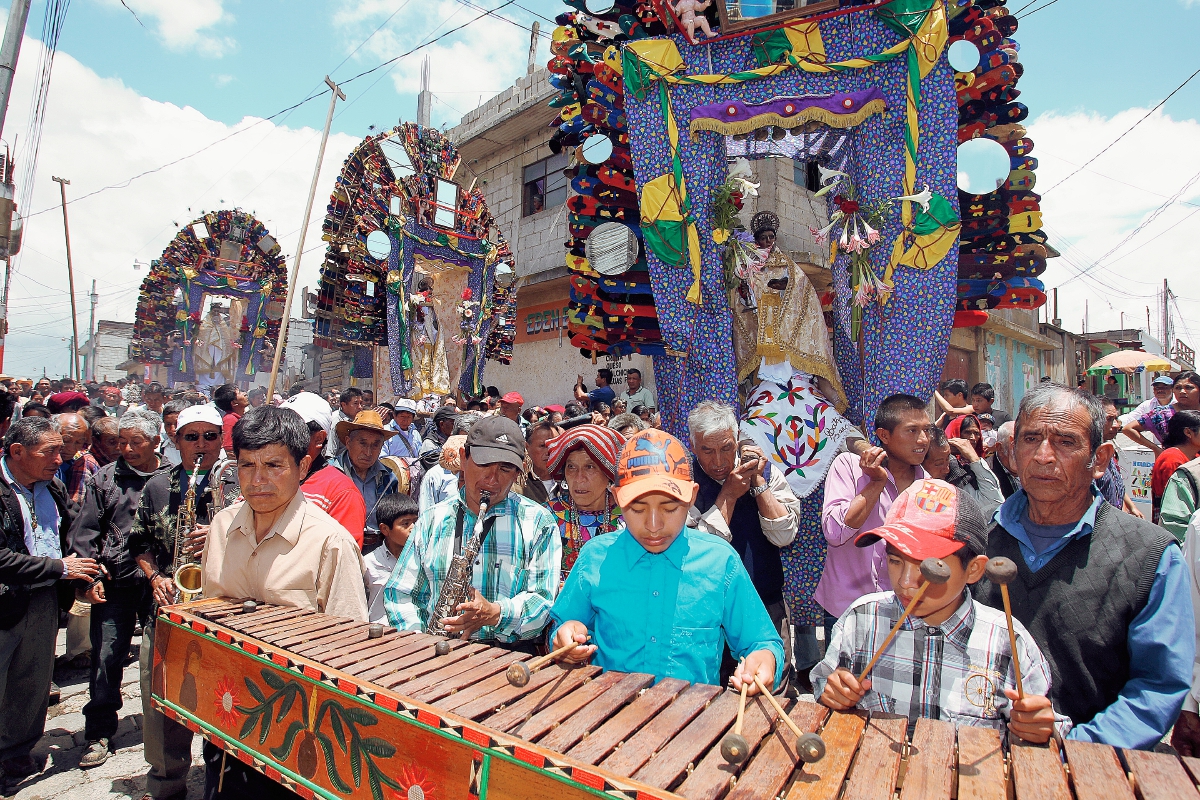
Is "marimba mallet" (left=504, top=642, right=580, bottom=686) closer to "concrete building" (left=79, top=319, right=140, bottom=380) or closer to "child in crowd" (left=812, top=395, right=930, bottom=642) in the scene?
"child in crowd" (left=812, top=395, right=930, bottom=642)

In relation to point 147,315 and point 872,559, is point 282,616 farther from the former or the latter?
point 147,315

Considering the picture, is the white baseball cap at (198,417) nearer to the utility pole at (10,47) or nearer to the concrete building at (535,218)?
the utility pole at (10,47)

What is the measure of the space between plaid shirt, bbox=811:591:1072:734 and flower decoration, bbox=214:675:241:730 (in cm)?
176

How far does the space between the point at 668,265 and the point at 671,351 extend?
0.53 metres

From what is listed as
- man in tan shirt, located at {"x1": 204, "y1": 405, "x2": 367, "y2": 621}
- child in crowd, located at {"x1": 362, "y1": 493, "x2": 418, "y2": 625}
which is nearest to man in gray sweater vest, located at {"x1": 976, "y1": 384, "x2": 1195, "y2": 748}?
man in tan shirt, located at {"x1": 204, "y1": 405, "x2": 367, "y2": 621}

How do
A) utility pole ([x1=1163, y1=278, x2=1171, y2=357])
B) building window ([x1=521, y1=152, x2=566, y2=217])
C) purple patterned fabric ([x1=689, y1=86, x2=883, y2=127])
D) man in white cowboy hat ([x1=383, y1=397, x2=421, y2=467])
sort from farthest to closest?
utility pole ([x1=1163, y1=278, x2=1171, y2=357]) < building window ([x1=521, y1=152, x2=566, y2=217]) < man in white cowboy hat ([x1=383, y1=397, x2=421, y2=467]) < purple patterned fabric ([x1=689, y1=86, x2=883, y2=127])

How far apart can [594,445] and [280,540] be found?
3.94 feet

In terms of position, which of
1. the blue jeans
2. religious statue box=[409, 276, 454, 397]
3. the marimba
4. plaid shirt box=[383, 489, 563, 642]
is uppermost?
religious statue box=[409, 276, 454, 397]

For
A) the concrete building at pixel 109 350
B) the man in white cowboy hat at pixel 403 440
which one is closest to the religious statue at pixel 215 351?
the man in white cowboy hat at pixel 403 440

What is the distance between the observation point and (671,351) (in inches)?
169

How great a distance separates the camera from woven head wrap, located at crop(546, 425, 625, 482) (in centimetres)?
280

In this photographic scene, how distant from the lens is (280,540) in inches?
96.2

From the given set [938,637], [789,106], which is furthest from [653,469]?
[789,106]

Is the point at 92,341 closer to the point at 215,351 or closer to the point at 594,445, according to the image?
the point at 215,351
